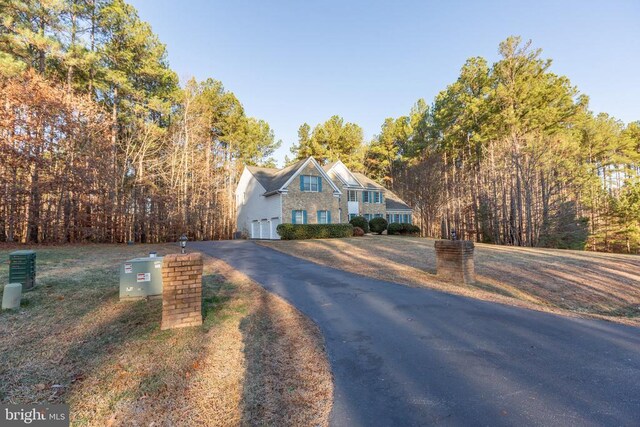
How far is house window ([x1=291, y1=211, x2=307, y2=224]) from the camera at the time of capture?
875 inches

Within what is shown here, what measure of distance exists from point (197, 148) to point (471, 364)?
29.1 metres

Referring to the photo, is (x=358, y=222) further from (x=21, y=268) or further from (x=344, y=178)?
(x=21, y=268)

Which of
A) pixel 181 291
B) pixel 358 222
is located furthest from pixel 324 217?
pixel 181 291

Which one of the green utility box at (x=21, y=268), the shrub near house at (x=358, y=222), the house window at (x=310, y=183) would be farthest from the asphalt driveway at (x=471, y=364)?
the shrub near house at (x=358, y=222)

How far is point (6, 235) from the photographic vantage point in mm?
15367

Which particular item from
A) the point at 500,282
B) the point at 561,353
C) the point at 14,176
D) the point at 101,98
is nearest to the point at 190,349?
the point at 561,353

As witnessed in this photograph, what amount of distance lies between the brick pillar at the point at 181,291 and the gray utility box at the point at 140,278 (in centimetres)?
196

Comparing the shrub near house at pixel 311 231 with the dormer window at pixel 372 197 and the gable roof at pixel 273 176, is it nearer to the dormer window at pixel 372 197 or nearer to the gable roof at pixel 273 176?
the gable roof at pixel 273 176

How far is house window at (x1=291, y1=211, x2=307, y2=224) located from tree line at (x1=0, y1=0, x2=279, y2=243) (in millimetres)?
9051

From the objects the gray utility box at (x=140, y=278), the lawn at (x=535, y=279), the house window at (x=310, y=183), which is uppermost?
the house window at (x=310, y=183)

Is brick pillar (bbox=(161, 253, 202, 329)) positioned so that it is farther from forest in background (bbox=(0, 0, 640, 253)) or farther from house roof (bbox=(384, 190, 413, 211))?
→ house roof (bbox=(384, 190, 413, 211))

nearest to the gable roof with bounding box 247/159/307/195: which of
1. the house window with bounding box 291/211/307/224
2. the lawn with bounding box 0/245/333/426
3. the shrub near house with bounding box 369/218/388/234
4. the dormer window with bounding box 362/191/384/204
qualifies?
the house window with bounding box 291/211/307/224

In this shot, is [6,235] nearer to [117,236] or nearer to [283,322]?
[117,236]

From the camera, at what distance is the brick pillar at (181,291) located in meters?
4.20
